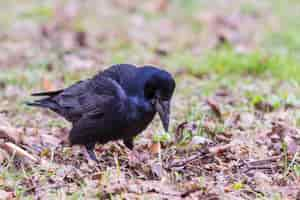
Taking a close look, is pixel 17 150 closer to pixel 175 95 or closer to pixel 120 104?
pixel 120 104

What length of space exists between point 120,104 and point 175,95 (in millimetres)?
2463

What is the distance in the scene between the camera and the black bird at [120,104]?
5188mm

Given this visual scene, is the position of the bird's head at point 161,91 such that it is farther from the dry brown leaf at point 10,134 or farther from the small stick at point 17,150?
the dry brown leaf at point 10,134

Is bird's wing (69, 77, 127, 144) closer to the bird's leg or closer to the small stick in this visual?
the bird's leg

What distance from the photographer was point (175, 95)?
7703mm

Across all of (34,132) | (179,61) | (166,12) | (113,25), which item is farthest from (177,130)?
(166,12)

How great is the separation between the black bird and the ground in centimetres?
18

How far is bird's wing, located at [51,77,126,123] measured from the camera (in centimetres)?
537

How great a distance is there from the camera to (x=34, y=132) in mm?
6137

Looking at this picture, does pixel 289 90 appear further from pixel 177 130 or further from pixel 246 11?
pixel 246 11

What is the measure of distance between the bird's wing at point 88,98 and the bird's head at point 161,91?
0.64 ft

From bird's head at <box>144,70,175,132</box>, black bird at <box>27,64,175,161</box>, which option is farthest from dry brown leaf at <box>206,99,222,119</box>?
bird's head at <box>144,70,175,132</box>

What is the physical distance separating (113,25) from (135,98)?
6.12 meters

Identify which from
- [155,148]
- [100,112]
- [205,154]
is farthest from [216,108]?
[100,112]
